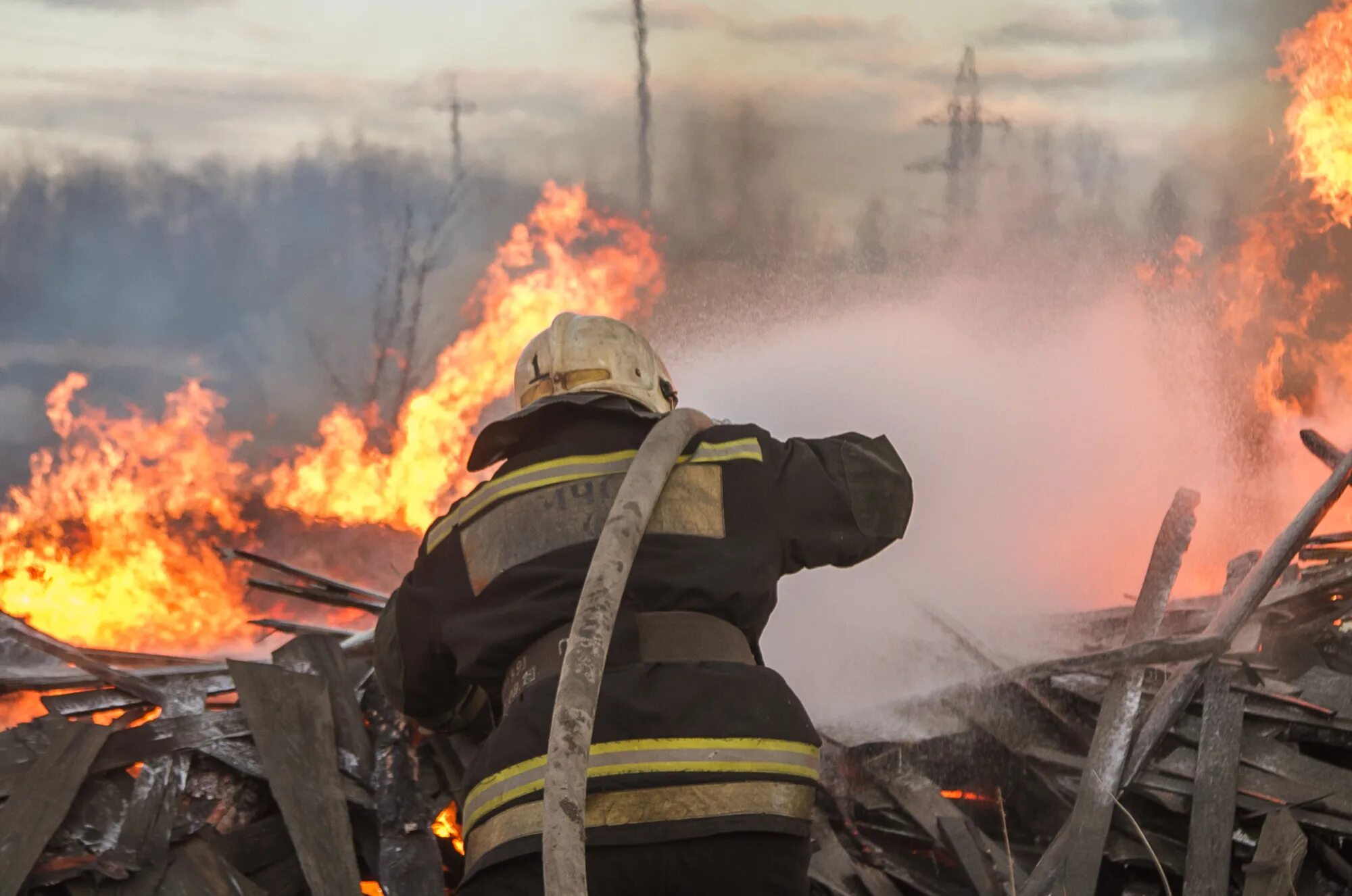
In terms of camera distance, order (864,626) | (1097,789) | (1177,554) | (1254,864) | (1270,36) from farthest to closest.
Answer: (1270,36) < (864,626) < (1177,554) < (1097,789) < (1254,864)

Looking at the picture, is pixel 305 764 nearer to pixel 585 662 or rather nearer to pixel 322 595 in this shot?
pixel 322 595

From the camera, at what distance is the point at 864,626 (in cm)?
694

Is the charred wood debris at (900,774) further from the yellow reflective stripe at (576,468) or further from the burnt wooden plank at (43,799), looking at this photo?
the yellow reflective stripe at (576,468)

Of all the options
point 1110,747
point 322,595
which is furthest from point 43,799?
point 1110,747

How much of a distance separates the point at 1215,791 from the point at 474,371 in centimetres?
675

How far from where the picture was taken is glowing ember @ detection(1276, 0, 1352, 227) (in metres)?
10.5

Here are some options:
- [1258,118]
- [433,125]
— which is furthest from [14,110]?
[1258,118]

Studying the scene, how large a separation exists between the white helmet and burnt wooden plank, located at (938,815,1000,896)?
2.12 meters

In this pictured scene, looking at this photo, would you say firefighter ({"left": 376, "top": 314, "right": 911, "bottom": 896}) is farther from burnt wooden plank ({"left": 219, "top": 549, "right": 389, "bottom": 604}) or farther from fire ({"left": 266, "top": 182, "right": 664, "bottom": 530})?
fire ({"left": 266, "top": 182, "right": 664, "bottom": 530})

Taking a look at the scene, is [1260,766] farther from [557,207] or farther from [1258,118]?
[1258,118]

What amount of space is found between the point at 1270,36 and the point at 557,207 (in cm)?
660

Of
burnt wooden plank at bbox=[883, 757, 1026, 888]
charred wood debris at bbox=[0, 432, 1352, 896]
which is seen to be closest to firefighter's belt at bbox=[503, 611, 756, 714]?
charred wood debris at bbox=[0, 432, 1352, 896]

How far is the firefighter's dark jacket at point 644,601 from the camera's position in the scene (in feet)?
9.68

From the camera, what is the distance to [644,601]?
3174 mm
